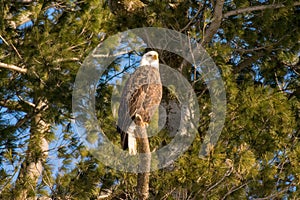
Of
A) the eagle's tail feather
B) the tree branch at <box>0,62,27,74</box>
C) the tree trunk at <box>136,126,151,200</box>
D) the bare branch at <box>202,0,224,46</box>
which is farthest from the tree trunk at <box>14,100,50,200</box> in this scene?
the bare branch at <box>202,0,224,46</box>

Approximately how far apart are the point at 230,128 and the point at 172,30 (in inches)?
42.3

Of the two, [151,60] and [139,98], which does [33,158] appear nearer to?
[139,98]

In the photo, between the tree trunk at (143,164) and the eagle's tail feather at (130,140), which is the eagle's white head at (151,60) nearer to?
the eagle's tail feather at (130,140)

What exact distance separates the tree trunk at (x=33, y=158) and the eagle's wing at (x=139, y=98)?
1.02 meters

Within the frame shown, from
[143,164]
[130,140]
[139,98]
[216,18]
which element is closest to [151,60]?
[139,98]

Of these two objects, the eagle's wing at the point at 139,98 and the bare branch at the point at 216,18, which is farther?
the bare branch at the point at 216,18

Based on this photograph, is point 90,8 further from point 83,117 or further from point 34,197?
point 34,197

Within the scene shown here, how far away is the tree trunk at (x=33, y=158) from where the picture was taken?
248 inches

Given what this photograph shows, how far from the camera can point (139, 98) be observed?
19.3 ft

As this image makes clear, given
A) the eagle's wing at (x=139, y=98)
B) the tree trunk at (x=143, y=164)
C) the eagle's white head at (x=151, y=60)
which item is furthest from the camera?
the eagle's white head at (x=151, y=60)

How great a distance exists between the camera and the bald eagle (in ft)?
18.7

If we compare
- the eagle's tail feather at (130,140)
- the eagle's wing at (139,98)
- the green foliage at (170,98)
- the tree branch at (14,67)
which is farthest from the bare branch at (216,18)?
the tree branch at (14,67)

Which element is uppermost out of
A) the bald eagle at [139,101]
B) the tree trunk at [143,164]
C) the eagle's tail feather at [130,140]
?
the bald eagle at [139,101]

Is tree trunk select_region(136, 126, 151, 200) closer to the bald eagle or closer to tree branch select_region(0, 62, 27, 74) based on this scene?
the bald eagle
